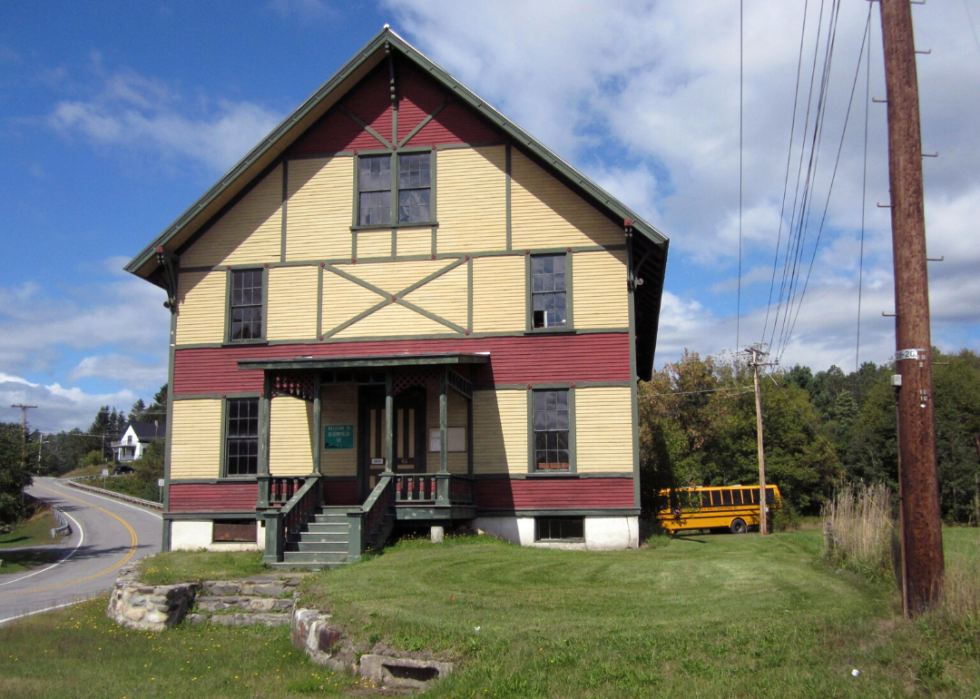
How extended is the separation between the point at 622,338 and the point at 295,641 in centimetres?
1024

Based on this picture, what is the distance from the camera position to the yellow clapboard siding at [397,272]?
1919 centimetres

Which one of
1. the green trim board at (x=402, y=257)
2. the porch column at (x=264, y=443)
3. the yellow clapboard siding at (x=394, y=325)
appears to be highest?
the green trim board at (x=402, y=257)

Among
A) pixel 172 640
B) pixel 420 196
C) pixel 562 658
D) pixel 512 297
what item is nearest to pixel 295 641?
pixel 172 640

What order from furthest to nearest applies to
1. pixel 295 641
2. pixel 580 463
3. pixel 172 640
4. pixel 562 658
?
1. pixel 580 463
2. pixel 172 640
3. pixel 295 641
4. pixel 562 658

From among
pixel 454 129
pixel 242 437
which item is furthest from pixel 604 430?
pixel 242 437

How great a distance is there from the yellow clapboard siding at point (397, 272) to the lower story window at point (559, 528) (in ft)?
20.6

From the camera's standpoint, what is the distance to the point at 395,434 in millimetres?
19000

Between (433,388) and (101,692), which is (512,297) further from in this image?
(101,692)

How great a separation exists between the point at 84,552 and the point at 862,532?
4573 cm

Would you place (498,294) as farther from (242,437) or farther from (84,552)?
(84,552)

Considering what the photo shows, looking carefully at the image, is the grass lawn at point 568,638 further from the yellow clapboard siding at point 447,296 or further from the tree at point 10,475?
the tree at point 10,475

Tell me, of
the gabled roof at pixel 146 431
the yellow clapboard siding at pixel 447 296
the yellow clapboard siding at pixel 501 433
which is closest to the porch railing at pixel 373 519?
the yellow clapboard siding at pixel 501 433

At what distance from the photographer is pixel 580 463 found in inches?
714

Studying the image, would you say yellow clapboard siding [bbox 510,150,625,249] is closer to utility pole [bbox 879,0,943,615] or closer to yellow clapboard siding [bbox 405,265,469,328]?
yellow clapboard siding [bbox 405,265,469,328]
